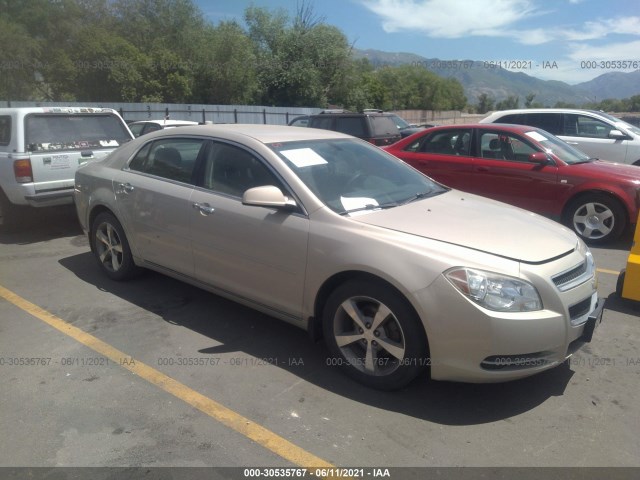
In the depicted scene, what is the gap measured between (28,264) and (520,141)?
6468 mm

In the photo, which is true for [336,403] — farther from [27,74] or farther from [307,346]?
[27,74]

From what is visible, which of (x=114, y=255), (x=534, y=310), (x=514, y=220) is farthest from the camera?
(x=114, y=255)

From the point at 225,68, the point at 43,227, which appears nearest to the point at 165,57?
the point at 225,68

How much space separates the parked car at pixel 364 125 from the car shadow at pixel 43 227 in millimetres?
6997

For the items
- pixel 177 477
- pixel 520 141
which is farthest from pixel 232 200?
pixel 520 141

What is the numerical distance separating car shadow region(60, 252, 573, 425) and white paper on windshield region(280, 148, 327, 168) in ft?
4.45

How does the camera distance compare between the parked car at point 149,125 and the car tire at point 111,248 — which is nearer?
the car tire at point 111,248

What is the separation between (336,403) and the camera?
10.5 ft

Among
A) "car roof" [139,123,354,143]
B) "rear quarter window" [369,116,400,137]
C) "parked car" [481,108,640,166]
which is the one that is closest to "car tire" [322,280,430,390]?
"car roof" [139,123,354,143]

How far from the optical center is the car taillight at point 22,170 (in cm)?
658

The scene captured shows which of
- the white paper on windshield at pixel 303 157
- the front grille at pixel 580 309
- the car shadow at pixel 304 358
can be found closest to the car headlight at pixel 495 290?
the front grille at pixel 580 309

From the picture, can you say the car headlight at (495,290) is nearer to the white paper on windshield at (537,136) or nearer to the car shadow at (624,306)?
the car shadow at (624,306)

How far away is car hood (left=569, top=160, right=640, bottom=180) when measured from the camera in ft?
21.8

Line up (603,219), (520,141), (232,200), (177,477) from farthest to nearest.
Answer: (520,141), (603,219), (232,200), (177,477)
